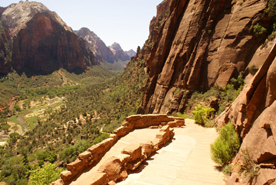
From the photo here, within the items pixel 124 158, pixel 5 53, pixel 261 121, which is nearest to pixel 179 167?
pixel 124 158

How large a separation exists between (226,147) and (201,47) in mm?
19650

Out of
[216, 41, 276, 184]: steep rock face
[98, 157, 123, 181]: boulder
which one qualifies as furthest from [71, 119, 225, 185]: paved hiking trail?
[216, 41, 276, 184]: steep rock face

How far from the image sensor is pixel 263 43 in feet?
56.8

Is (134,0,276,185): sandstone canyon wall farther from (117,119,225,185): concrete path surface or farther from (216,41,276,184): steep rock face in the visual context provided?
(216,41,276,184): steep rock face

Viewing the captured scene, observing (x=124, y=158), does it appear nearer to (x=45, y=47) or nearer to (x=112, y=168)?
(x=112, y=168)

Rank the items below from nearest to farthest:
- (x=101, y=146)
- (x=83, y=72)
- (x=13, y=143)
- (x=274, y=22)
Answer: (x=101, y=146)
(x=274, y=22)
(x=13, y=143)
(x=83, y=72)

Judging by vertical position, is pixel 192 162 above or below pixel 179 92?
below

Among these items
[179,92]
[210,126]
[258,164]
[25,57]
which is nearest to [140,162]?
[258,164]

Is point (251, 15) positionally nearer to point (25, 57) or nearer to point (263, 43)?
point (263, 43)

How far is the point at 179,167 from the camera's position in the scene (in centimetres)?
700

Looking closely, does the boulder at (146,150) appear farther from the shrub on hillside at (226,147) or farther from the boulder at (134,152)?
the shrub on hillside at (226,147)

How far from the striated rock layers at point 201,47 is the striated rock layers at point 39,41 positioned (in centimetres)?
13110

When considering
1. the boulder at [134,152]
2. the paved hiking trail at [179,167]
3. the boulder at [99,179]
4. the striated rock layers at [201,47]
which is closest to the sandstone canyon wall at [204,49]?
the striated rock layers at [201,47]

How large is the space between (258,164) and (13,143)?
57.9 metres
